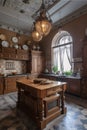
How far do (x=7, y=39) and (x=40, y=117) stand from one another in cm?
473

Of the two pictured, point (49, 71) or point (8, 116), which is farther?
point (49, 71)

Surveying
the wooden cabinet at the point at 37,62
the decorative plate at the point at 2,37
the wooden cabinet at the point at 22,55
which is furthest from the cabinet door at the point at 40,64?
the decorative plate at the point at 2,37

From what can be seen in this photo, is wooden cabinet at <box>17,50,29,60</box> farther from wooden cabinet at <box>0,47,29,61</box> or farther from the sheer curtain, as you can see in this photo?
the sheer curtain

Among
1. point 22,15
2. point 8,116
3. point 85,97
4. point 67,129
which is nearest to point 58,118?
point 67,129

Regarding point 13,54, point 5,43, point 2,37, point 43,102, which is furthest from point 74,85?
point 2,37

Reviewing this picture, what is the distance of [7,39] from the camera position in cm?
586

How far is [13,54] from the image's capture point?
222 inches

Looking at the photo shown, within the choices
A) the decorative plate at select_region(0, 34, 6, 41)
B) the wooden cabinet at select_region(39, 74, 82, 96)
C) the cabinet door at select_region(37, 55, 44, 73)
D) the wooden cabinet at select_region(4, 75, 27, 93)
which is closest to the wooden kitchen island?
the wooden cabinet at select_region(39, 74, 82, 96)

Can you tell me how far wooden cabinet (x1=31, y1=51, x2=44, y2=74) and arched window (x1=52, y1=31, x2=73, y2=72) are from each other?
29.2 inches

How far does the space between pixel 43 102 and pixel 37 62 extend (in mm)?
4045

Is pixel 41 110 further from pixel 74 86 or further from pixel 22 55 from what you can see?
pixel 22 55

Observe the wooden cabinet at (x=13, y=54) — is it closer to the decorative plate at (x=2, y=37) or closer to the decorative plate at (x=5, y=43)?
the decorative plate at (x=5, y=43)

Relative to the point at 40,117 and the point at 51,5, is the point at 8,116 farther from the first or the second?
the point at 51,5

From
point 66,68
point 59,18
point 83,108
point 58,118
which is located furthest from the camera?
point 66,68
